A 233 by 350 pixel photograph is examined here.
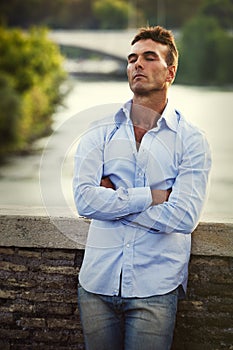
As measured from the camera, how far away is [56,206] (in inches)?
97.7

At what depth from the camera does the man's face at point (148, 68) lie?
185 centimetres

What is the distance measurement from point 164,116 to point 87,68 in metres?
25.5

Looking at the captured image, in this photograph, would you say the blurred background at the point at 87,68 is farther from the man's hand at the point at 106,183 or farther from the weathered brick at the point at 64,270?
the man's hand at the point at 106,183

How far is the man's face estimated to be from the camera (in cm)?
185

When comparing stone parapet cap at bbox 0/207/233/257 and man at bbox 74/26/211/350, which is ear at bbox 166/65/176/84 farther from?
stone parapet cap at bbox 0/207/233/257

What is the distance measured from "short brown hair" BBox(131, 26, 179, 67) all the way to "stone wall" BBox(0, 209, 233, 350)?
593 mm

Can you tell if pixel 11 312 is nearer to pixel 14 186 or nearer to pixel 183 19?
pixel 14 186

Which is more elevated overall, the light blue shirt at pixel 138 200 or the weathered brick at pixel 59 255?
the light blue shirt at pixel 138 200

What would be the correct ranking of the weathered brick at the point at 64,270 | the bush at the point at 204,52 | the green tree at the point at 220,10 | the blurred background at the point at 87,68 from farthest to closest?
the green tree at the point at 220,10 → the bush at the point at 204,52 → the blurred background at the point at 87,68 → the weathered brick at the point at 64,270

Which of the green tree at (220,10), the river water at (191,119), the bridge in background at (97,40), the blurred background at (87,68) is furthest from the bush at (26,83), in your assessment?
the green tree at (220,10)

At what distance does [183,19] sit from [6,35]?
7.38 metres

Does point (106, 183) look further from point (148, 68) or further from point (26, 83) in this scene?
point (26, 83)

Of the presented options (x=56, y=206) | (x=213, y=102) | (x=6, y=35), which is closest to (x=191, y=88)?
(x=213, y=102)

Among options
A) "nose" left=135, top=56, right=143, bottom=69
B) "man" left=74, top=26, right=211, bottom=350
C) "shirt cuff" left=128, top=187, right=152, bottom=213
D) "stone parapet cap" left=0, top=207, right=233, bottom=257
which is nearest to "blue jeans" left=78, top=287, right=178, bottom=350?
"man" left=74, top=26, right=211, bottom=350
